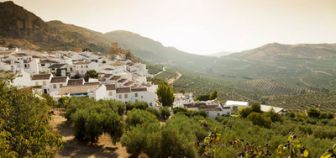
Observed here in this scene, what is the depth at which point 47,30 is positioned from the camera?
177 m

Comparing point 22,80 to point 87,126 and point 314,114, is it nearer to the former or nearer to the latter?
point 87,126

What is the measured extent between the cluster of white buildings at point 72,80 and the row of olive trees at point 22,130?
2434cm

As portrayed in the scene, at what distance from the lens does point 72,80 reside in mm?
58438

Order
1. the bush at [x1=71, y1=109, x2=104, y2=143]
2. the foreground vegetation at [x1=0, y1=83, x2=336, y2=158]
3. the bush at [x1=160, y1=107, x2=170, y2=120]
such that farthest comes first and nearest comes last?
the bush at [x1=160, y1=107, x2=170, y2=120] < the bush at [x1=71, y1=109, x2=104, y2=143] < the foreground vegetation at [x1=0, y1=83, x2=336, y2=158]

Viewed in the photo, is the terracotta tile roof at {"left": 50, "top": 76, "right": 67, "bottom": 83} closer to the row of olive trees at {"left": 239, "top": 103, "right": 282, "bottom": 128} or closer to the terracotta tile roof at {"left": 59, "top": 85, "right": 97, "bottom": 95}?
the terracotta tile roof at {"left": 59, "top": 85, "right": 97, "bottom": 95}

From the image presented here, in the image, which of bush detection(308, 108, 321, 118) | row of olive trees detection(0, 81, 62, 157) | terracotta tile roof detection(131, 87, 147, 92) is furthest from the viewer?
bush detection(308, 108, 321, 118)

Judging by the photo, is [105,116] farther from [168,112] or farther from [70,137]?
[168,112]

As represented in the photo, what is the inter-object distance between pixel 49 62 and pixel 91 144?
51249 mm

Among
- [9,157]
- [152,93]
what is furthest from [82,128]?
[152,93]

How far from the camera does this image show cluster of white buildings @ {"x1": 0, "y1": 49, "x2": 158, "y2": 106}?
53.3m

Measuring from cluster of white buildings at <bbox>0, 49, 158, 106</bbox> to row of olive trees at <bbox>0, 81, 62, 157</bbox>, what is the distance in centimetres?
2434

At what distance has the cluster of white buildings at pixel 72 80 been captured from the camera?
5328cm

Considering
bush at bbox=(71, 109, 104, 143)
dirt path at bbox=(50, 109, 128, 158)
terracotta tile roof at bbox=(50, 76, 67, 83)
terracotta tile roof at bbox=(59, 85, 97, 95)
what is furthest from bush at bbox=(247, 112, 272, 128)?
terracotta tile roof at bbox=(50, 76, 67, 83)

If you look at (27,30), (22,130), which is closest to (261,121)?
(22,130)
